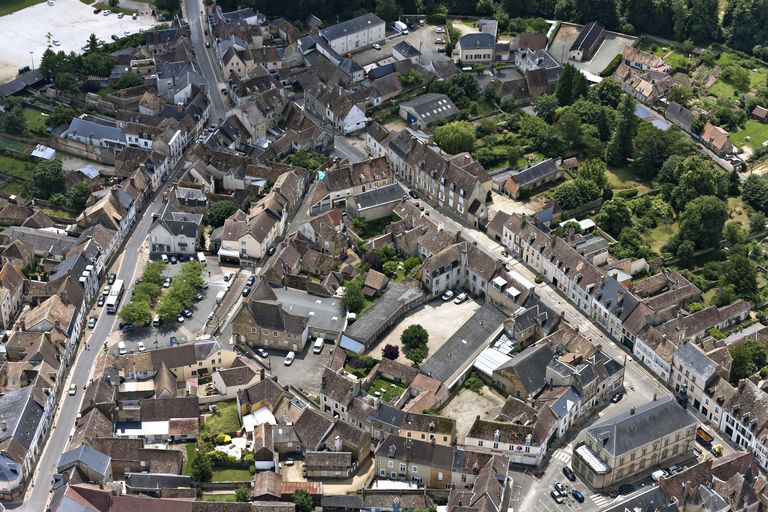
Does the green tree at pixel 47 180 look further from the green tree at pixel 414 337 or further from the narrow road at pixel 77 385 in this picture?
the green tree at pixel 414 337

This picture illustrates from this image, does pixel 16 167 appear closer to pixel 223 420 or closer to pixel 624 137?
pixel 223 420

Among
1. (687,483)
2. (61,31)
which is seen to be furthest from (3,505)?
(61,31)

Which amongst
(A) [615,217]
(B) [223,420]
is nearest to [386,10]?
(A) [615,217]

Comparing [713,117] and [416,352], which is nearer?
[416,352]

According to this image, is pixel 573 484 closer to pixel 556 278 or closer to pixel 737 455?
pixel 737 455

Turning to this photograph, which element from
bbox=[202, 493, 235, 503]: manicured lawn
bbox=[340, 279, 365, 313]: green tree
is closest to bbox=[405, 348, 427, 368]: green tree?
→ bbox=[340, 279, 365, 313]: green tree

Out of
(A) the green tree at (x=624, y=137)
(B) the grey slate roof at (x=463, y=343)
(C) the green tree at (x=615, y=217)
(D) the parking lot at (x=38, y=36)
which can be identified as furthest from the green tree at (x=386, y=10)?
(B) the grey slate roof at (x=463, y=343)
